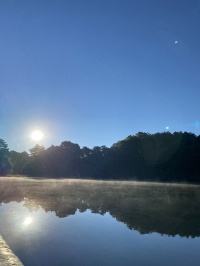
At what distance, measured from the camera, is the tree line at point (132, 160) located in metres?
109

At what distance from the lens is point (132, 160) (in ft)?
402

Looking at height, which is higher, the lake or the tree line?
the tree line

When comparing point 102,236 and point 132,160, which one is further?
point 132,160

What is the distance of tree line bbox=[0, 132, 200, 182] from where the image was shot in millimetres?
108938

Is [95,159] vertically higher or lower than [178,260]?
higher

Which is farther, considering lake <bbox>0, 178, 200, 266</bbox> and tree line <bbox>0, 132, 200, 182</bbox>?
tree line <bbox>0, 132, 200, 182</bbox>

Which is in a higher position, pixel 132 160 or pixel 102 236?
pixel 132 160

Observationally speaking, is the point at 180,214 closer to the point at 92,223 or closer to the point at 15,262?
the point at 92,223

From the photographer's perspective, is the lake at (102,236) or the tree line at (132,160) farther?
the tree line at (132,160)

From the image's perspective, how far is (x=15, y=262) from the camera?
1048 cm

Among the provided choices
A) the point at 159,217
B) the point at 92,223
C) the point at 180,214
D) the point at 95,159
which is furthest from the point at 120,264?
the point at 95,159

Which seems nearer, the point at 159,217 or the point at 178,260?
the point at 178,260

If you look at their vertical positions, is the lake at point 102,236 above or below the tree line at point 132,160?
below

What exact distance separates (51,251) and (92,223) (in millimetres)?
7755
